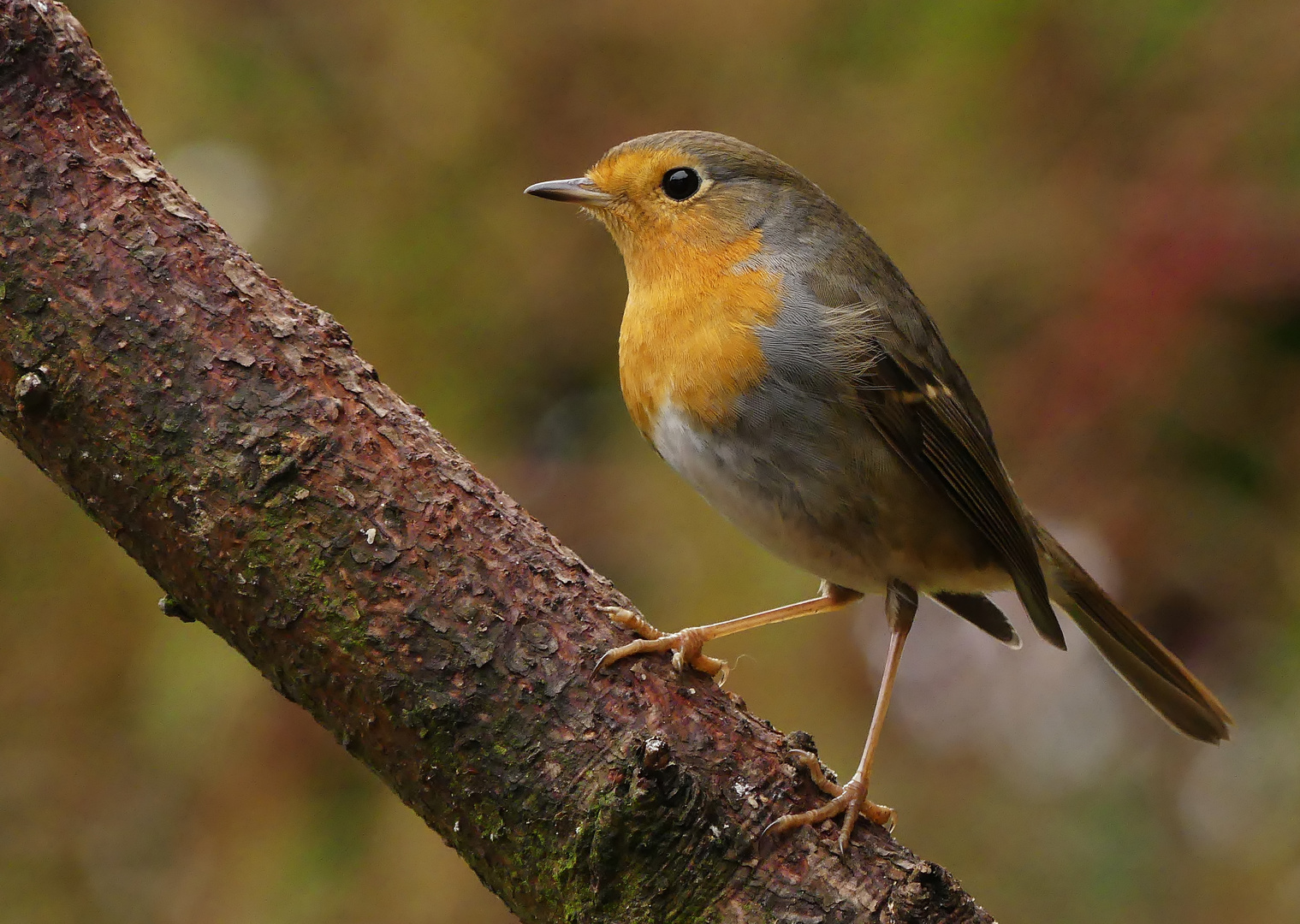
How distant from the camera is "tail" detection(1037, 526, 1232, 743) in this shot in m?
2.73

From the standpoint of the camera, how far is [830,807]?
5.66 feet

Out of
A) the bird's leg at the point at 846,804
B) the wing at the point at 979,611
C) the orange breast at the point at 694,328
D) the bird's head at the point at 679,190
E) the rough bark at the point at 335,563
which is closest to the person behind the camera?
the rough bark at the point at 335,563

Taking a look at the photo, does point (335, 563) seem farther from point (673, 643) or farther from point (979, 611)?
point (979, 611)

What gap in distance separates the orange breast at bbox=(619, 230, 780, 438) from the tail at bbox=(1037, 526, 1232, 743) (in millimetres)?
993

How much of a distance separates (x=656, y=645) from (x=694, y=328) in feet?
2.76

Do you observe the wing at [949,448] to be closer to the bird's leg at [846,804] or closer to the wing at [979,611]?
the wing at [979,611]

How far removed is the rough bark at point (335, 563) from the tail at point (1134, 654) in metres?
1.32

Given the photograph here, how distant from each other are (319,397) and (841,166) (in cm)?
240

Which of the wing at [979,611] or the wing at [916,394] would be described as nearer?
the wing at [916,394]

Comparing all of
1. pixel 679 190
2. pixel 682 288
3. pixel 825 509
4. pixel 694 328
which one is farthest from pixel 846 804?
pixel 679 190

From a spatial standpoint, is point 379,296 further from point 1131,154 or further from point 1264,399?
point 1264,399

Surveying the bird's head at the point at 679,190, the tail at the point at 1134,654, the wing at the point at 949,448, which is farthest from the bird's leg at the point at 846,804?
→ the bird's head at the point at 679,190

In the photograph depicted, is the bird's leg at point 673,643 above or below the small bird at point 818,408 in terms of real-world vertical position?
below

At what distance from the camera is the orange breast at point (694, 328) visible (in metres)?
2.32
